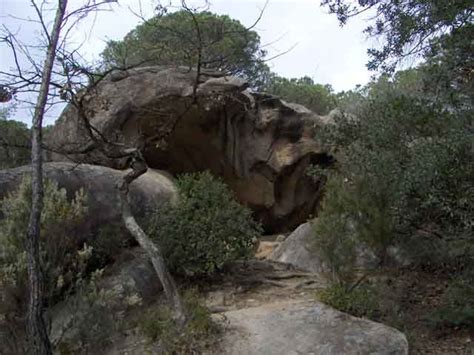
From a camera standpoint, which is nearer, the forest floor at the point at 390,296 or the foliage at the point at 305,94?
the forest floor at the point at 390,296

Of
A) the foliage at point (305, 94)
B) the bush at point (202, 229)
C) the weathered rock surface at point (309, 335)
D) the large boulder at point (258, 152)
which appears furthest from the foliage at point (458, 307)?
the foliage at point (305, 94)

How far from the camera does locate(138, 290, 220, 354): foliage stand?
5.41 meters

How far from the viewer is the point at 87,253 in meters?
5.69

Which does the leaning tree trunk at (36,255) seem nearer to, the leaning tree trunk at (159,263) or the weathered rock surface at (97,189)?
the leaning tree trunk at (159,263)

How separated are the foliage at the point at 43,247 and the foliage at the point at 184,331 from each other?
2.89 feet

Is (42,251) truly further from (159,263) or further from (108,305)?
(159,263)

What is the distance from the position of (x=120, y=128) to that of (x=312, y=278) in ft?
18.6

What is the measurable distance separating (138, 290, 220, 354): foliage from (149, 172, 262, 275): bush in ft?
5.05

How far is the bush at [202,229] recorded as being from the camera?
7.48m

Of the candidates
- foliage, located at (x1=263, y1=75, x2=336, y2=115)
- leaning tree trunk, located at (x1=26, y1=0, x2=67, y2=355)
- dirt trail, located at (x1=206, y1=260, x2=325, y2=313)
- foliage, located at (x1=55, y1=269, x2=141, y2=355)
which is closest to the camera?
leaning tree trunk, located at (x1=26, y1=0, x2=67, y2=355)

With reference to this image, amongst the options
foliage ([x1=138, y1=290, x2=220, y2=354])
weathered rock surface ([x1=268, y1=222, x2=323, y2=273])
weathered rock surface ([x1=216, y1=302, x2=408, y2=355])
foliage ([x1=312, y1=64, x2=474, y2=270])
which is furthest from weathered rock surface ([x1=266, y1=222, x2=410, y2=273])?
foliage ([x1=138, y1=290, x2=220, y2=354])

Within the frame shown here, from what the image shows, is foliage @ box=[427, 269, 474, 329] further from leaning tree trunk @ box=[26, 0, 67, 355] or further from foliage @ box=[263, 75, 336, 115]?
foliage @ box=[263, 75, 336, 115]

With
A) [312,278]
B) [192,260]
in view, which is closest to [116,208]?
[192,260]

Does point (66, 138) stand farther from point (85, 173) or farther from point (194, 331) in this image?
point (194, 331)
